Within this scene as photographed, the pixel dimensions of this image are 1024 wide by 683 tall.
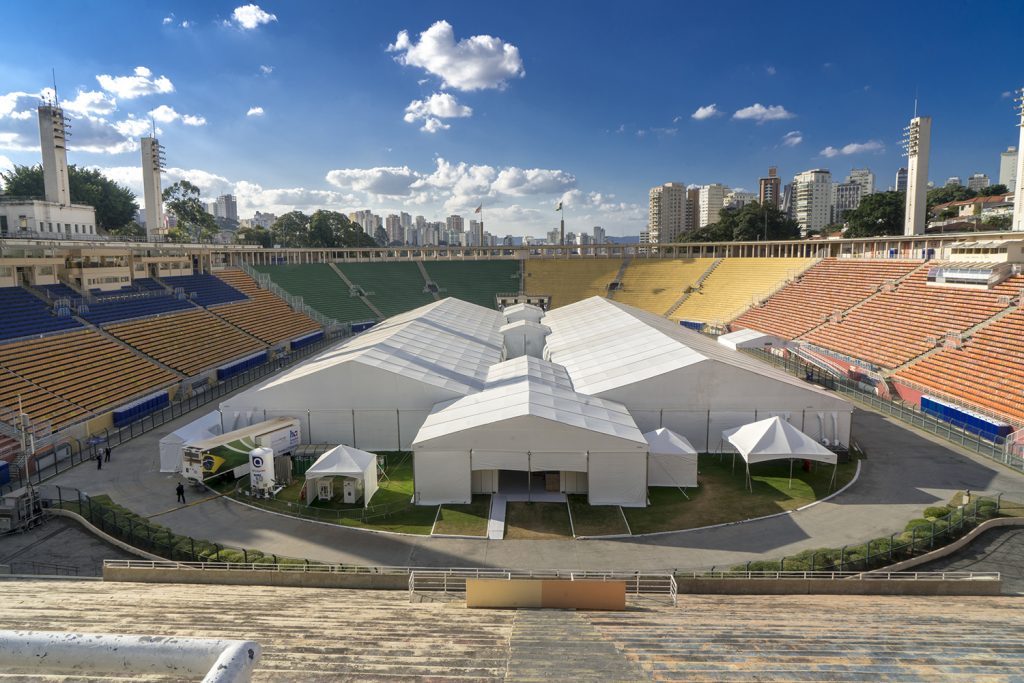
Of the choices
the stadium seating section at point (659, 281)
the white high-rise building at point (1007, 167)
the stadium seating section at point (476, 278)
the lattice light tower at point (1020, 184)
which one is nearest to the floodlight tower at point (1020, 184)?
the lattice light tower at point (1020, 184)

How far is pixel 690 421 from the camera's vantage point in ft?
84.1

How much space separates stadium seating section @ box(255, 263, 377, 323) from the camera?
201 ft

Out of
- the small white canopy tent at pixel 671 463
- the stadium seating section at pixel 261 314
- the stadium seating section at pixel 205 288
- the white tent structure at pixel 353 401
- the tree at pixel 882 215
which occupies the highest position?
the tree at pixel 882 215

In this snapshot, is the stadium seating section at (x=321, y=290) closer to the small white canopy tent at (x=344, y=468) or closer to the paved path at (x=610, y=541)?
the paved path at (x=610, y=541)

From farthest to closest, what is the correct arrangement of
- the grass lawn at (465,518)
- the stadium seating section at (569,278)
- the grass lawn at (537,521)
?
1. the stadium seating section at (569,278)
2. the grass lawn at (465,518)
3. the grass lawn at (537,521)

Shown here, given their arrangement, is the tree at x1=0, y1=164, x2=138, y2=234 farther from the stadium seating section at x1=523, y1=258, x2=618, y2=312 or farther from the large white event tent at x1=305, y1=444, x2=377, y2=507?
the large white event tent at x1=305, y1=444, x2=377, y2=507

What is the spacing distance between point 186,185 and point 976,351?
335 feet

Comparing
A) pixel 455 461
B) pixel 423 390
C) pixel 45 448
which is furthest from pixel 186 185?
pixel 455 461

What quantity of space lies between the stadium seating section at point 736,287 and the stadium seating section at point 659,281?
6.52 ft

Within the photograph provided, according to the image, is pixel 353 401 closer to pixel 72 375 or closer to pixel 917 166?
pixel 72 375

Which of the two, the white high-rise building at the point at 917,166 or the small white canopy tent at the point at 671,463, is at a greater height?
the white high-rise building at the point at 917,166

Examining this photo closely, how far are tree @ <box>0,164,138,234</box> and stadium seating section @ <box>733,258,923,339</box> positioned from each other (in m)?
77.4

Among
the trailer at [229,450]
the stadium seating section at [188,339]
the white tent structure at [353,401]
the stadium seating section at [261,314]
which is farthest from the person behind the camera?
the stadium seating section at [261,314]

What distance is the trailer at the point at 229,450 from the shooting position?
869 inches
